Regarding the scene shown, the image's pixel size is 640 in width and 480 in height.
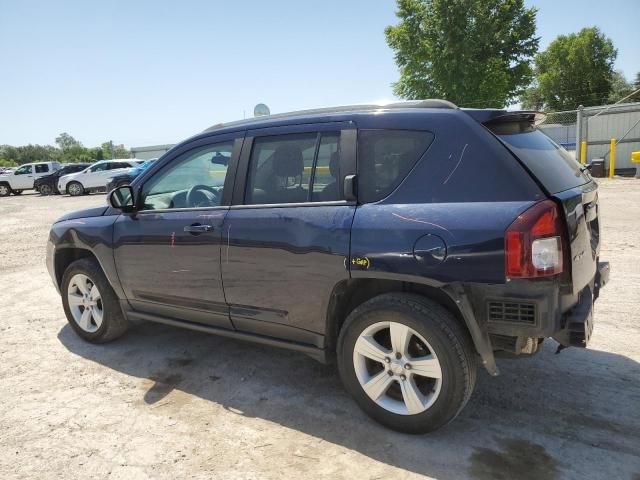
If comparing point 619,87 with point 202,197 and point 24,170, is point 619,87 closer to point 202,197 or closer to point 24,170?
point 24,170

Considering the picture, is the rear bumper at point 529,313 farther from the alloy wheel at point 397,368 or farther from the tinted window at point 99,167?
the tinted window at point 99,167

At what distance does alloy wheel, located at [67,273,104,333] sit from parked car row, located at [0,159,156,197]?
17864mm

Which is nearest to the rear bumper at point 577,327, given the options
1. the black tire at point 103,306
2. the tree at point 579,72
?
the black tire at point 103,306

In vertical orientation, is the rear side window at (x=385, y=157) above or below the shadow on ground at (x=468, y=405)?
above

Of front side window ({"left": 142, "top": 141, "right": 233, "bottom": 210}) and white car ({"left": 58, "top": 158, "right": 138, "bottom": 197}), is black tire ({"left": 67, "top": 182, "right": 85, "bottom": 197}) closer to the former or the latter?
white car ({"left": 58, "top": 158, "right": 138, "bottom": 197})

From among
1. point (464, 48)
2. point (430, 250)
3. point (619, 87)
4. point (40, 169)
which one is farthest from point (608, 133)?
point (619, 87)

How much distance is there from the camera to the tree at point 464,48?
3131cm

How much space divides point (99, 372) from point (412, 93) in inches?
1284

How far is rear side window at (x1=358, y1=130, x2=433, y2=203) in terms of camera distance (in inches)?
107

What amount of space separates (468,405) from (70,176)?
25036mm

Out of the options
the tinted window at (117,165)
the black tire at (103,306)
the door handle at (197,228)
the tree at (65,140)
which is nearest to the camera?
the door handle at (197,228)

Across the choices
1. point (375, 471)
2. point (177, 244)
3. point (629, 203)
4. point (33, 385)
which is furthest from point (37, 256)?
point (629, 203)

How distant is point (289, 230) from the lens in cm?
300

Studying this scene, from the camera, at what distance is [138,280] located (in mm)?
3859
